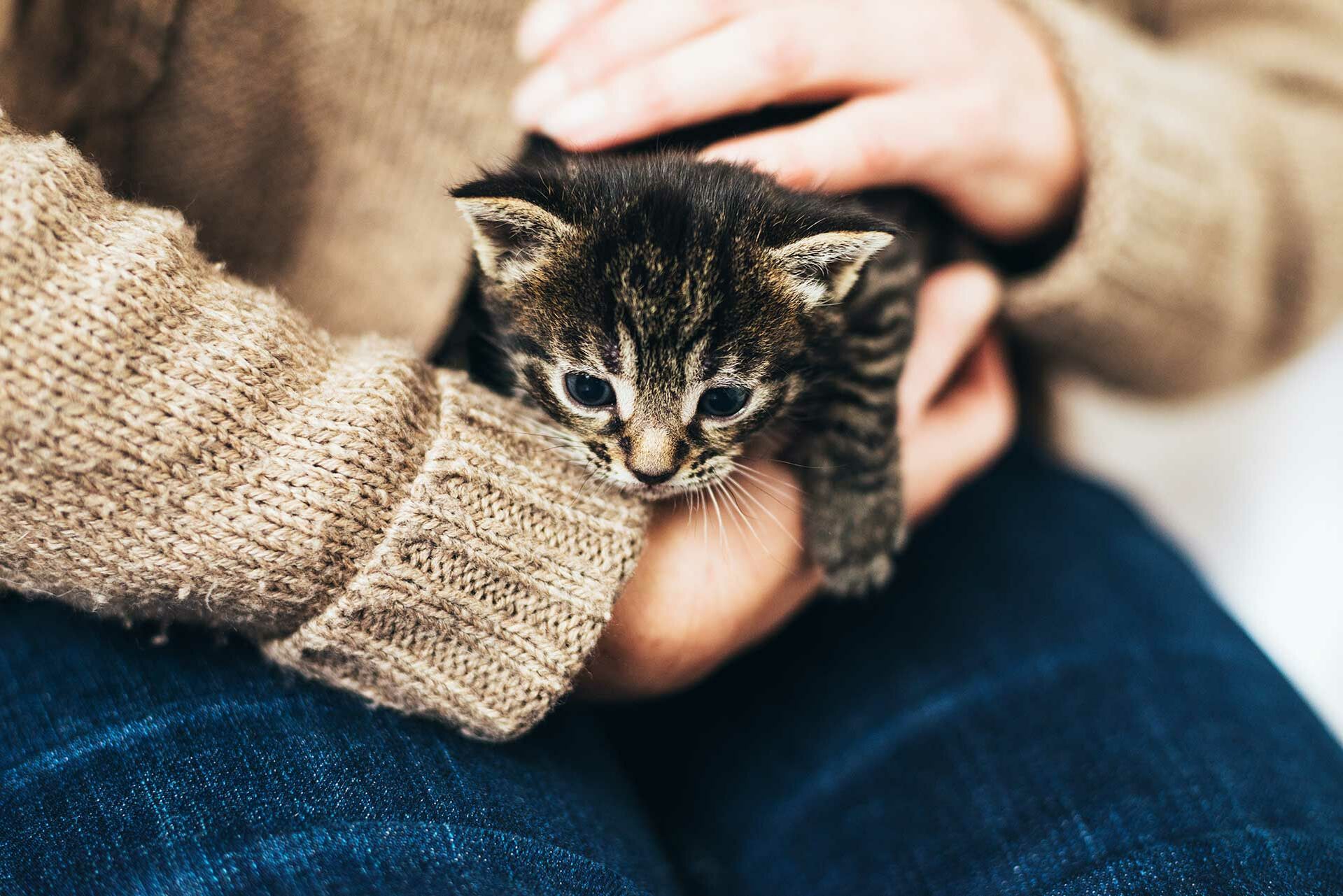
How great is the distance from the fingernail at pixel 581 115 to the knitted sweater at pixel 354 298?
255 mm

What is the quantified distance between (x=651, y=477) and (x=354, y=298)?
1.77ft

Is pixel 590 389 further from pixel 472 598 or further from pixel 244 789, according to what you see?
pixel 244 789

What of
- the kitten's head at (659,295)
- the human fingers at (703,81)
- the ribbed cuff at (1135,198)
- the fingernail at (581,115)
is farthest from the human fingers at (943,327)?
the fingernail at (581,115)

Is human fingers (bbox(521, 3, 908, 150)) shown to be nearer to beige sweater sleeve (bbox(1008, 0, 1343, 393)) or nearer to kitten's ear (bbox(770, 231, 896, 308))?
kitten's ear (bbox(770, 231, 896, 308))

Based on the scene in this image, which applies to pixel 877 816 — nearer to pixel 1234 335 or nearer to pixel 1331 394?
pixel 1234 335

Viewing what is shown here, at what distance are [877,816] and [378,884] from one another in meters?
0.53

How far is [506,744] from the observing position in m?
0.85

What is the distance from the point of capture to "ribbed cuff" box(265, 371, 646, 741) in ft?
2.41

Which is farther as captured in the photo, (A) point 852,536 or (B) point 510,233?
(A) point 852,536

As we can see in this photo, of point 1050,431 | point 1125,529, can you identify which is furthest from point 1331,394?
point 1125,529

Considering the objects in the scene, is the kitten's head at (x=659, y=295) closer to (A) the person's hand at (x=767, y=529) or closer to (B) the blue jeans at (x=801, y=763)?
(A) the person's hand at (x=767, y=529)

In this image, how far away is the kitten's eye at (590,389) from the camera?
993mm

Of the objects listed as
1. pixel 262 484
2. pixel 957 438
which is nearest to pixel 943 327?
pixel 957 438

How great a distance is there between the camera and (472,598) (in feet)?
2.51
